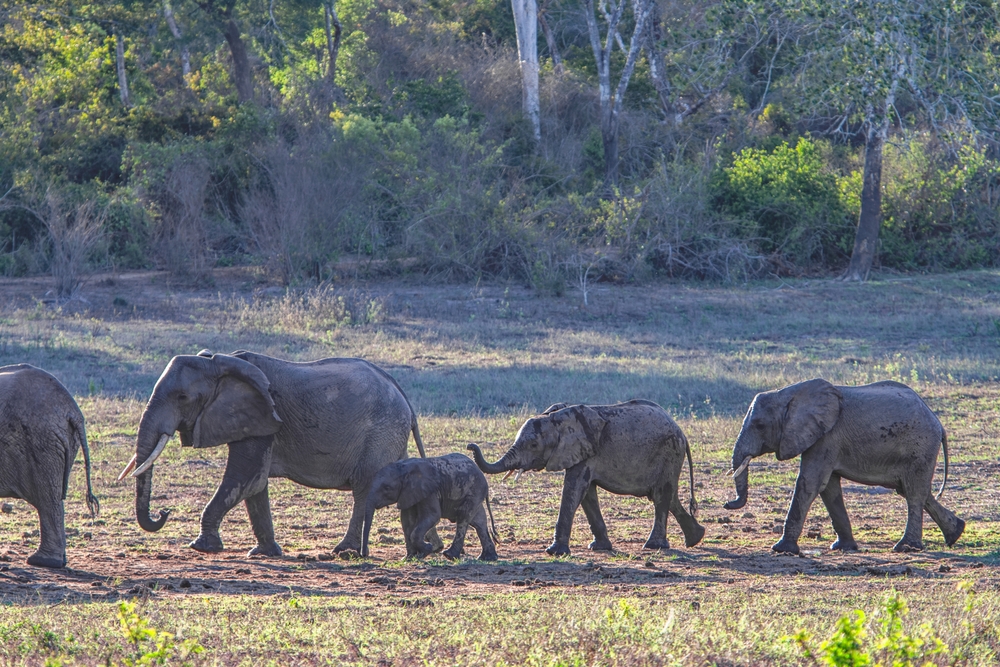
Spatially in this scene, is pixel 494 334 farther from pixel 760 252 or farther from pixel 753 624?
pixel 753 624

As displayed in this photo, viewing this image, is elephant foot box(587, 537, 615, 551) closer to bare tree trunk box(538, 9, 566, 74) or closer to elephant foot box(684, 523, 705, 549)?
elephant foot box(684, 523, 705, 549)

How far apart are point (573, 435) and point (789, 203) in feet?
77.8

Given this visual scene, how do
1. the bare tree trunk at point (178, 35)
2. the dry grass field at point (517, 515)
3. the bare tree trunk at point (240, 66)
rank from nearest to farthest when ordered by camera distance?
1. the dry grass field at point (517, 515)
2. the bare tree trunk at point (240, 66)
3. the bare tree trunk at point (178, 35)

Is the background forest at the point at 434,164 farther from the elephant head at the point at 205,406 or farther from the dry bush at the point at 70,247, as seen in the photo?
the elephant head at the point at 205,406

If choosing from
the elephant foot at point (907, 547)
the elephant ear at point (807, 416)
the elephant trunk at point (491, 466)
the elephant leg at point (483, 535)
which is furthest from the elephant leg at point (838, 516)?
the elephant leg at point (483, 535)

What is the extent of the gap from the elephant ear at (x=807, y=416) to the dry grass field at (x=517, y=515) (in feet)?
2.82

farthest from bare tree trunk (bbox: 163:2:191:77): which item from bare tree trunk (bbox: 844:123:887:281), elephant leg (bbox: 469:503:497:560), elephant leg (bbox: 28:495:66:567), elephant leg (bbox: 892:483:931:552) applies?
elephant leg (bbox: 892:483:931:552)

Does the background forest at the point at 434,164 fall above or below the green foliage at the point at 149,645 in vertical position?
above

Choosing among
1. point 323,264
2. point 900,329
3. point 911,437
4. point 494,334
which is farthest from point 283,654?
point 323,264

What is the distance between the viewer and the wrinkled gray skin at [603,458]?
989cm

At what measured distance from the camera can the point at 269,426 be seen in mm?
9703

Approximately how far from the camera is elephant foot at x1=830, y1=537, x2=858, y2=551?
991 centimetres

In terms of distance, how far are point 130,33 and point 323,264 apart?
38.6 ft

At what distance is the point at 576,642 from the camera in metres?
6.20
